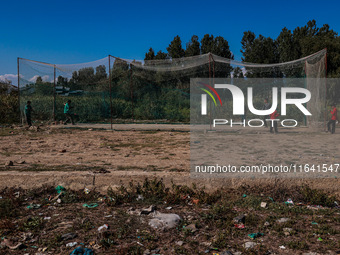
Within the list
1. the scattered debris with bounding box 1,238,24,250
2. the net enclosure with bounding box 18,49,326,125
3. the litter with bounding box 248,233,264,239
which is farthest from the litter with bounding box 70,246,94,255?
the net enclosure with bounding box 18,49,326,125

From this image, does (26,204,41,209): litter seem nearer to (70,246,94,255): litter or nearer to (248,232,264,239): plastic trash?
(70,246,94,255): litter

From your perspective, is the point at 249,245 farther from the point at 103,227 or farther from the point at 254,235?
the point at 103,227

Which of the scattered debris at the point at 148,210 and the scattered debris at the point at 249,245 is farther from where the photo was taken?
the scattered debris at the point at 148,210

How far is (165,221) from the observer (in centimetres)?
312

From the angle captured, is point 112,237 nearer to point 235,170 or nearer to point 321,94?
point 235,170

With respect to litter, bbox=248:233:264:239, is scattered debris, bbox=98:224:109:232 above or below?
above

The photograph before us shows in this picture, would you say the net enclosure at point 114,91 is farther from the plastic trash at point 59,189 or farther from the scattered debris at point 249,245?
the scattered debris at point 249,245

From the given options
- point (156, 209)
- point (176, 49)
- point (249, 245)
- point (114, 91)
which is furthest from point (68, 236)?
point (176, 49)

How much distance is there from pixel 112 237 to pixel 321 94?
12046 millimetres

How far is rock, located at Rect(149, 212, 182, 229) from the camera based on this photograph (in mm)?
3057

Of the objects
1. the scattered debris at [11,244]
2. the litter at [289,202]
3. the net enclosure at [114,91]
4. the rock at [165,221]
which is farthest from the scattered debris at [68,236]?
the net enclosure at [114,91]

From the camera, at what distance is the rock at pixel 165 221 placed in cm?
306

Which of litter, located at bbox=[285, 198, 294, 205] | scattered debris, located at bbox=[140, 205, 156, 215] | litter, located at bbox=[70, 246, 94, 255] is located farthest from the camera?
litter, located at bbox=[285, 198, 294, 205]

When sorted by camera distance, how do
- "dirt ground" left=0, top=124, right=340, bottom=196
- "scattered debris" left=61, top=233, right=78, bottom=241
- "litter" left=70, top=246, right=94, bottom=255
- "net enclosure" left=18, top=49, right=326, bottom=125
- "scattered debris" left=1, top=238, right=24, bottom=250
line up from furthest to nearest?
1. "net enclosure" left=18, top=49, right=326, bottom=125
2. "dirt ground" left=0, top=124, right=340, bottom=196
3. "scattered debris" left=61, top=233, right=78, bottom=241
4. "scattered debris" left=1, top=238, right=24, bottom=250
5. "litter" left=70, top=246, right=94, bottom=255
